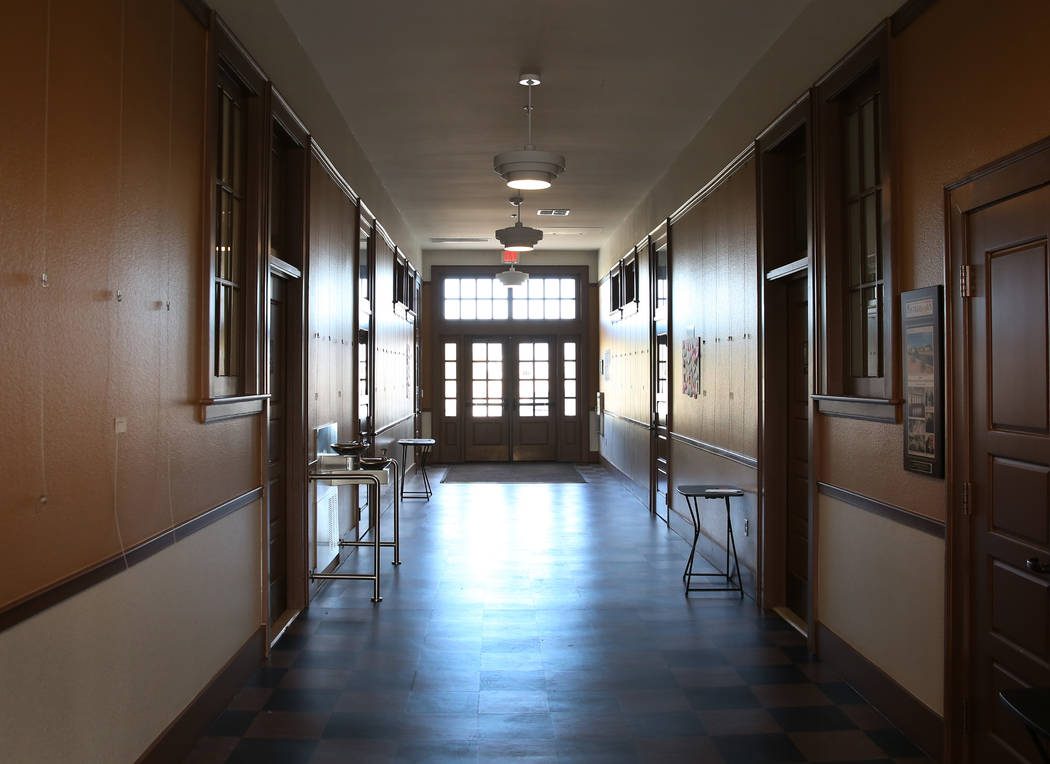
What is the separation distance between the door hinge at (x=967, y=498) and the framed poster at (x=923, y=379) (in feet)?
0.55

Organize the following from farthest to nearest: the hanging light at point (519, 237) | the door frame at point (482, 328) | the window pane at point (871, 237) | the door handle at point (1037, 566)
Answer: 1. the door frame at point (482, 328)
2. the hanging light at point (519, 237)
3. the window pane at point (871, 237)
4. the door handle at point (1037, 566)

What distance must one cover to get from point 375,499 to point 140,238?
3194mm

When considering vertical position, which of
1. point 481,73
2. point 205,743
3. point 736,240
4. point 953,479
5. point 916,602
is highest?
point 481,73

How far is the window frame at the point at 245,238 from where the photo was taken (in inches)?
146

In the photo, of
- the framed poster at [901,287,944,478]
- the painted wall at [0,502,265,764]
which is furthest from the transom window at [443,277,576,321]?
the framed poster at [901,287,944,478]

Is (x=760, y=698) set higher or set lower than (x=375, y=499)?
lower

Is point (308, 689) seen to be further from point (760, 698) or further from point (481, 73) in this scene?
point (481, 73)

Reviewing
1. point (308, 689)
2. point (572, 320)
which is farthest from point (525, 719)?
point (572, 320)

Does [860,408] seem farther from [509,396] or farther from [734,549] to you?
[509,396]

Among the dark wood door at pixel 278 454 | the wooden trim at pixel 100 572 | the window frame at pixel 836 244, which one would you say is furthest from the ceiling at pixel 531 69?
the wooden trim at pixel 100 572

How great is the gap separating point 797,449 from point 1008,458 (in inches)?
104

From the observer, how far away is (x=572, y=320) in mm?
15164

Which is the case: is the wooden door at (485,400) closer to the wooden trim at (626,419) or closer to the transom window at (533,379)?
the transom window at (533,379)

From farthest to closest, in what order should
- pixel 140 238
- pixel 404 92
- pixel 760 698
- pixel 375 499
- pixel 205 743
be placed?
1. pixel 404 92
2. pixel 375 499
3. pixel 760 698
4. pixel 205 743
5. pixel 140 238
